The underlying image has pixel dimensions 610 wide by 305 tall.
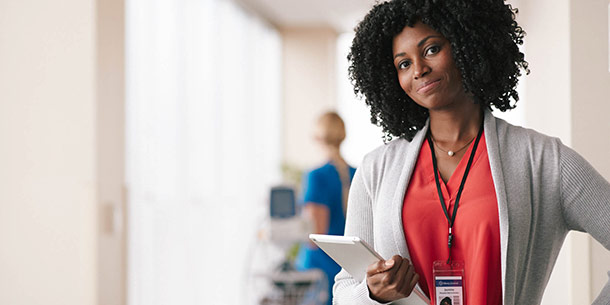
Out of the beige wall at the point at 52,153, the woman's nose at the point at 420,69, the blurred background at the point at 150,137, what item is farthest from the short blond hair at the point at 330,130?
the woman's nose at the point at 420,69

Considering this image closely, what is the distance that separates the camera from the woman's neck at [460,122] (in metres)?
1.47

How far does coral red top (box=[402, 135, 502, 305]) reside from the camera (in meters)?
1.37

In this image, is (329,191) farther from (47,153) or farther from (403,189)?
(403,189)

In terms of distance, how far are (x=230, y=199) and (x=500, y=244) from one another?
445 centimetres

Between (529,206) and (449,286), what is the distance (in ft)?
0.72

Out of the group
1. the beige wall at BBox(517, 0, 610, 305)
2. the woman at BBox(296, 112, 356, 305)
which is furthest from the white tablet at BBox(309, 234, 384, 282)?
the woman at BBox(296, 112, 356, 305)

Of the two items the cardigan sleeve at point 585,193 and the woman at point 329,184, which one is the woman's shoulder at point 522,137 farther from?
the woman at point 329,184

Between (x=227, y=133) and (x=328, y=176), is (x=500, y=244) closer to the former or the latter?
(x=328, y=176)

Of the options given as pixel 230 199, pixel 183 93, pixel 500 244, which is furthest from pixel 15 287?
pixel 230 199

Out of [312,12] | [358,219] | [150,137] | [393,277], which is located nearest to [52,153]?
[150,137]

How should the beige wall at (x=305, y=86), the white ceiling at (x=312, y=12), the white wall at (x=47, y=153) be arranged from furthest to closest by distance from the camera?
the beige wall at (x=305, y=86) → the white ceiling at (x=312, y=12) → the white wall at (x=47, y=153)

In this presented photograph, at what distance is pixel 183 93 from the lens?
15.3 ft

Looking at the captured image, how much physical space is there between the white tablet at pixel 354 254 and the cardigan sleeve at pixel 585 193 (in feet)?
1.13

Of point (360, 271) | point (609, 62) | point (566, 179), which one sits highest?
point (609, 62)
